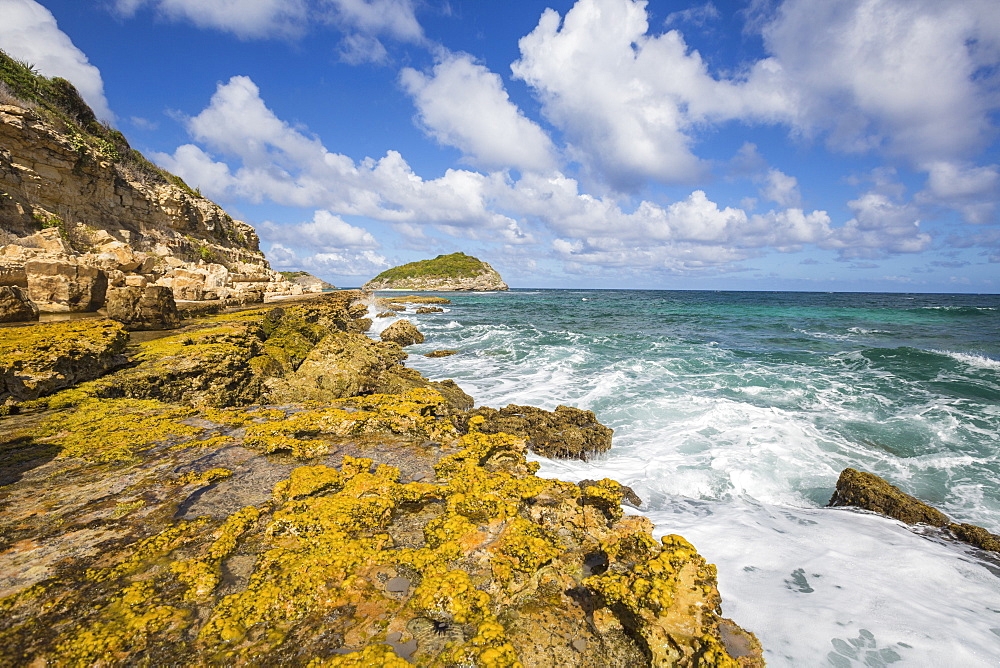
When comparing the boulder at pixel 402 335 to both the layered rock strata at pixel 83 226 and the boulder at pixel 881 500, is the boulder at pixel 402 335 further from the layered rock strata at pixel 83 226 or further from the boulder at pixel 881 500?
the boulder at pixel 881 500

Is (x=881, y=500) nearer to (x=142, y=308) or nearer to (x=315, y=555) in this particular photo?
(x=315, y=555)

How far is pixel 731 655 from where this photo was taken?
107 inches

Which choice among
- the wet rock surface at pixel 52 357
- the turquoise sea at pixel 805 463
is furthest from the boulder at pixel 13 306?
the turquoise sea at pixel 805 463

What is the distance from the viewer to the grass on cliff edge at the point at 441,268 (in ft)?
472

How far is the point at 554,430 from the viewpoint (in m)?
9.70

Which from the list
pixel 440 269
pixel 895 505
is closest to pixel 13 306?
pixel 895 505


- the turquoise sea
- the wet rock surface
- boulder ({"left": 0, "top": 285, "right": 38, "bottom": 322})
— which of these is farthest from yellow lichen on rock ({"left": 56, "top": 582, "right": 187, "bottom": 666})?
boulder ({"left": 0, "top": 285, "right": 38, "bottom": 322})

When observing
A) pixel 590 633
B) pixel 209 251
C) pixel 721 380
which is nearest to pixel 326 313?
pixel 209 251

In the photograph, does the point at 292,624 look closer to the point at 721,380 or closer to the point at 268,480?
the point at 268,480

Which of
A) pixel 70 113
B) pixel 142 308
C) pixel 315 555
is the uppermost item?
pixel 70 113

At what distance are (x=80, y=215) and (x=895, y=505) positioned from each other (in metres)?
34.8

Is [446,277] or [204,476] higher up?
[446,277]

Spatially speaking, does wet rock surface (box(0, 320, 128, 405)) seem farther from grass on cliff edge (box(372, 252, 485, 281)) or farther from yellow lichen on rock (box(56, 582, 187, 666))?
grass on cliff edge (box(372, 252, 485, 281))

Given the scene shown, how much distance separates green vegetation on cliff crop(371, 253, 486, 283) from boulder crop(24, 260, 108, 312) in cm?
13217
